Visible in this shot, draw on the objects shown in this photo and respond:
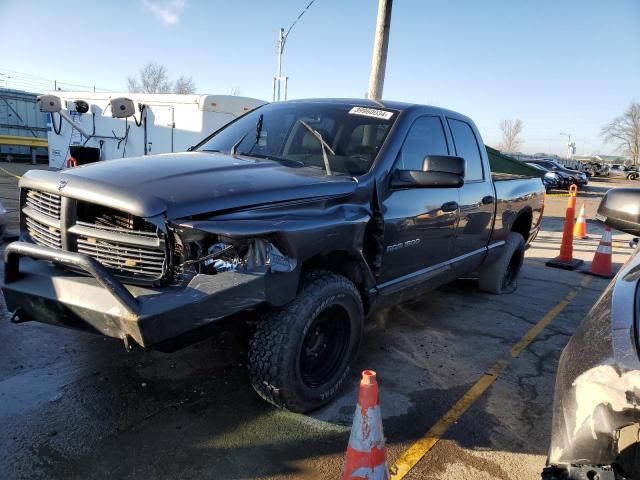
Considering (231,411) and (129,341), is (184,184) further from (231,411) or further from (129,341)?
(231,411)

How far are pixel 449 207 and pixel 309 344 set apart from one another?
180 centimetres

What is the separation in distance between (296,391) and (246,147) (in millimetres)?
1913

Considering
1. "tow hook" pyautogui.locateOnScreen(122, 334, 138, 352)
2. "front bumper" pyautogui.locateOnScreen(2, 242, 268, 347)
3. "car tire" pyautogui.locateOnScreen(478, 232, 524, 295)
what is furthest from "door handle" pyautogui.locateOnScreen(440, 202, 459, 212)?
"tow hook" pyautogui.locateOnScreen(122, 334, 138, 352)

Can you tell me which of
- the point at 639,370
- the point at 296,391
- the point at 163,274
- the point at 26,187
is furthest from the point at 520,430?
the point at 26,187

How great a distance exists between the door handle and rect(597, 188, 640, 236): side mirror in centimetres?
153

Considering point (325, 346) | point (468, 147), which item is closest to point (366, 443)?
point (325, 346)

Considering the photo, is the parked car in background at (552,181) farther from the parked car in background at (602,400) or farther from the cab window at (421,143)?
the parked car in background at (602,400)

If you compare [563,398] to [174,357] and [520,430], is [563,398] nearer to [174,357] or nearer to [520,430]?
[520,430]

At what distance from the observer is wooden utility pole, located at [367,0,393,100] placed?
10086 mm

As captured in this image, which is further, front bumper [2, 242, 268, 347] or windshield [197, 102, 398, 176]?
windshield [197, 102, 398, 176]

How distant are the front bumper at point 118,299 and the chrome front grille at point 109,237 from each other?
4.7 inches

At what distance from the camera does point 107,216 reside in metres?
2.58

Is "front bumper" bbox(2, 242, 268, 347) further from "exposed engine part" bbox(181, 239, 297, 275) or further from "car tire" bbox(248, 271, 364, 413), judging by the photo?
"car tire" bbox(248, 271, 364, 413)

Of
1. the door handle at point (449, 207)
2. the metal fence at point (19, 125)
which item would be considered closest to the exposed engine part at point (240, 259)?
the door handle at point (449, 207)
